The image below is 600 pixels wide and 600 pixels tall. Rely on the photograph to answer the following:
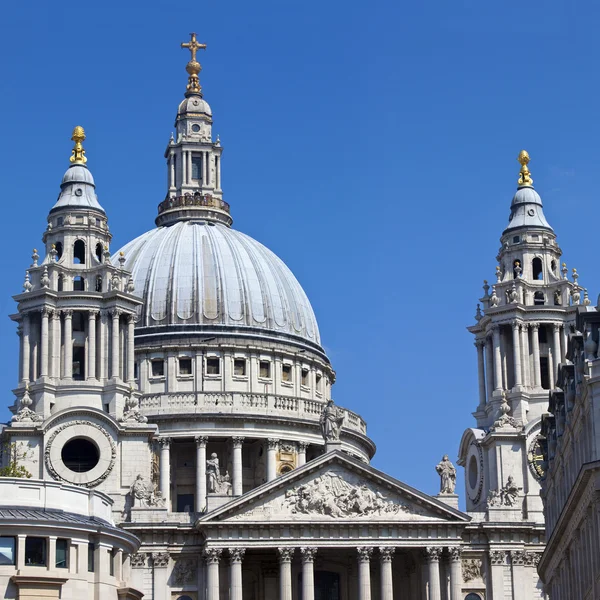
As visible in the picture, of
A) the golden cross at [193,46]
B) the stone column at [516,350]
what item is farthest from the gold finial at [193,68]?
the stone column at [516,350]

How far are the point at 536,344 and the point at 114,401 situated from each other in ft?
94.0

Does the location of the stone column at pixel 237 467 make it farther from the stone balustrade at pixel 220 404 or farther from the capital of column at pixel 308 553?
the capital of column at pixel 308 553

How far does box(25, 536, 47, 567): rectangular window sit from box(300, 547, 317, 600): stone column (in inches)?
1480

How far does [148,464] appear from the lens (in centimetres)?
12912

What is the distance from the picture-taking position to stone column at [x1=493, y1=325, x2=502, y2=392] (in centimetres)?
13788

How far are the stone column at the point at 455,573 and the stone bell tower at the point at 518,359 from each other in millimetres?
4330

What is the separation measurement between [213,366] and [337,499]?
2636 cm

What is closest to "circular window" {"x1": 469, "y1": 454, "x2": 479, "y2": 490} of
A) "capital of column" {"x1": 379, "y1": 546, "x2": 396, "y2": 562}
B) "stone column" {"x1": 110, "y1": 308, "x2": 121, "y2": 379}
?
"capital of column" {"x1": 379, "y1": 546, "x2": 396, "y2": 562}

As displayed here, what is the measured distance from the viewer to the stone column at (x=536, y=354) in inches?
5408

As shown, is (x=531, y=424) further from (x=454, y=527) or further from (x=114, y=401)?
(x=114, y=401)

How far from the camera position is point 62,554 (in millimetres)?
90625

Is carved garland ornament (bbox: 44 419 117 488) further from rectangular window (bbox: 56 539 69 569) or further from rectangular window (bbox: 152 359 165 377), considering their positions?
rectangular window (bbox: 56 539 69 569)

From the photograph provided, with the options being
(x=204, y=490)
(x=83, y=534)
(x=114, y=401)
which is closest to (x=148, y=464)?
(x=114, y=401)

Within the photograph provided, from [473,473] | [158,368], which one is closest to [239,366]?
[158,368]
